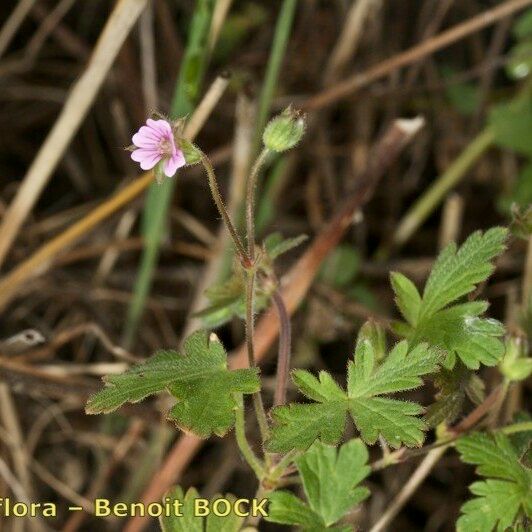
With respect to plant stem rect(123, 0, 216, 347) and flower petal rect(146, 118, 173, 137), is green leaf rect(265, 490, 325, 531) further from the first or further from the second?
plant stem rect(123, 0, 216, 347)

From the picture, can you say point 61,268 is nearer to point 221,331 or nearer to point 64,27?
point 221,331

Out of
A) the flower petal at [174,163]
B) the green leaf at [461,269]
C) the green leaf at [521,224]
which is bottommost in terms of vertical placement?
the green leaf at [461,269]

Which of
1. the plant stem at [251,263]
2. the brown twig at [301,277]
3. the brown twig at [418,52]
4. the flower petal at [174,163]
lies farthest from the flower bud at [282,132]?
the brown twig at [418,52]

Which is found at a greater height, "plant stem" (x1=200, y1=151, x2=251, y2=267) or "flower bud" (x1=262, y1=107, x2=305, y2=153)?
"flower bud" (x1=262, y1=107, x2=305, y2=153)

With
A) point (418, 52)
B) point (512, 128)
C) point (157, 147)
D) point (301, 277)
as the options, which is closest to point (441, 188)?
point (512, 128)

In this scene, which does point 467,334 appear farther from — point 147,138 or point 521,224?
point 147,138

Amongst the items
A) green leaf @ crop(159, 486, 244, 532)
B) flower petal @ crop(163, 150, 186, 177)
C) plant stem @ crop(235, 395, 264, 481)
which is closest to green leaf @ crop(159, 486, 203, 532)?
green leaf @ crop(159, 486, 244, 532)

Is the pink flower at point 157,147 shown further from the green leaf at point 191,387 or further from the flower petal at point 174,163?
the green leaf at point 191,387
